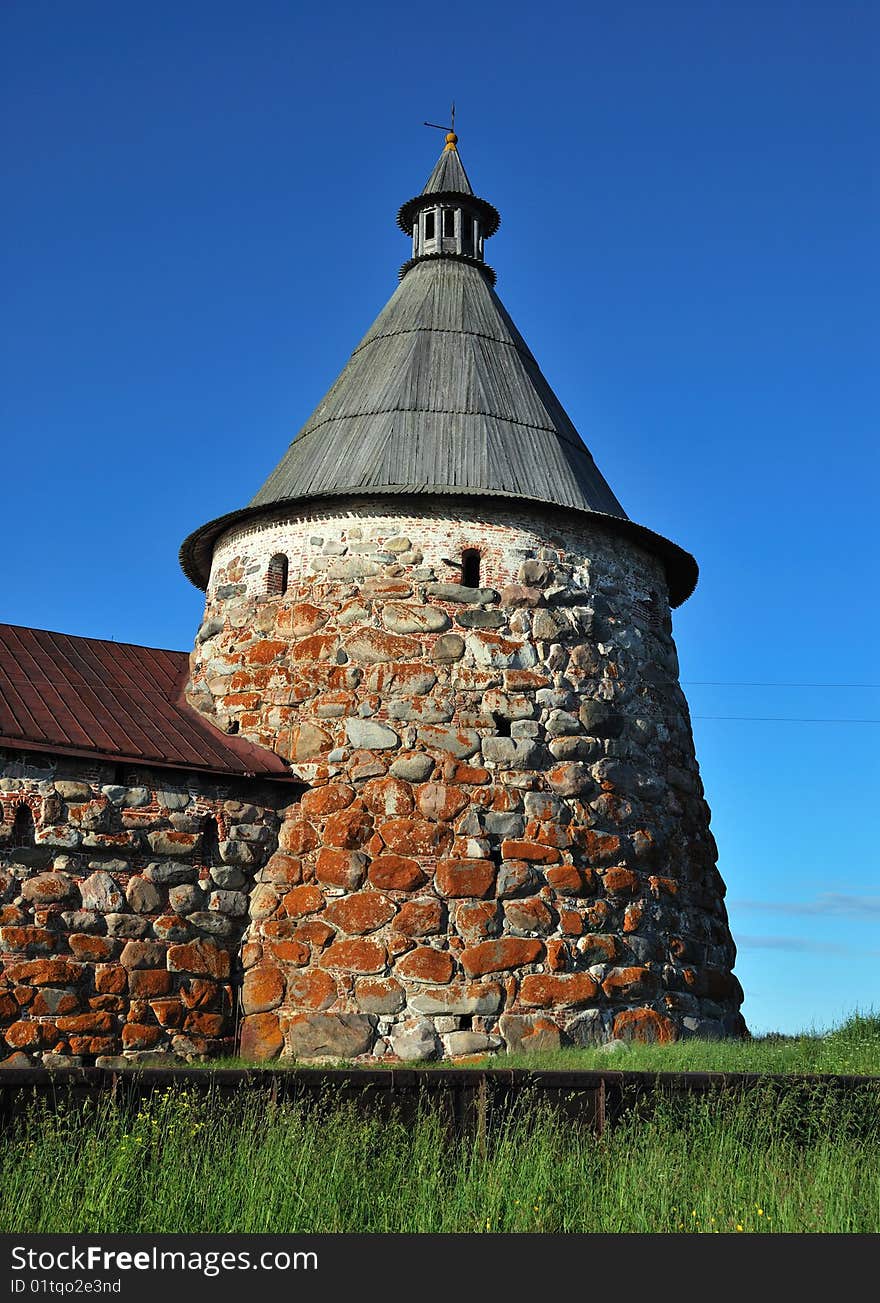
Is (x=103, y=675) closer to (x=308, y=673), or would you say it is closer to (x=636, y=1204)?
(x=308, y=673)

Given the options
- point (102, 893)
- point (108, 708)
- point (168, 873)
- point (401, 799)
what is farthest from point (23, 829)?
point (401, 799)

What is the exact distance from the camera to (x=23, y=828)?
966 cm

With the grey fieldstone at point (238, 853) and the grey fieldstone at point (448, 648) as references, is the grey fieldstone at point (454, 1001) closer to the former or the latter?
the grey fieldstone at point (238, 853)

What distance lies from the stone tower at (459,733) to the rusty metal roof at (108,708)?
13.8 inches

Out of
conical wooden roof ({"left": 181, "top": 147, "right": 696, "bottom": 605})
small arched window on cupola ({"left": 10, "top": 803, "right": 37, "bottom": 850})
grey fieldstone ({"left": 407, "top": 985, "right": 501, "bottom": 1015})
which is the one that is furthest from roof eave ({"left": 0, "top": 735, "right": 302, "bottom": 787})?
conical wooden roof ({"left": 181, "top": 147, "right": 696, "bottom": 605})

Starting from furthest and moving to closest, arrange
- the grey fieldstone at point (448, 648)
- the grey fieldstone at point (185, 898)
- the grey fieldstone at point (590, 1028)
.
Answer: the grey fieldstone at point (448, 648)
the grey fieldstone at point (185, 898)
the grey fieldstone at point (590, 1028)

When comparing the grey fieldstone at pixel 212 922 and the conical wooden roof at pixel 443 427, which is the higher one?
the conical wooden roof at pixel 443 427

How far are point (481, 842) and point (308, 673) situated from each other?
7.10ft

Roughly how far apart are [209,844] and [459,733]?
7.47 ft

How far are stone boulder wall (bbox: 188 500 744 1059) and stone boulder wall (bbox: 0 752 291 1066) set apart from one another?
0.35 m

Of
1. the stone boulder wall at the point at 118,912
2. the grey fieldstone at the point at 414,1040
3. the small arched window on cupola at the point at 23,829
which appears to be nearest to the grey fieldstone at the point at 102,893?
the stone boulder wall at the point at 118,912

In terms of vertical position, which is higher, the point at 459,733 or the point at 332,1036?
the point at 459,733

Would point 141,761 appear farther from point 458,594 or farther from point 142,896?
point 458,594

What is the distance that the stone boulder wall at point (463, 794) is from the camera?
395 inches
